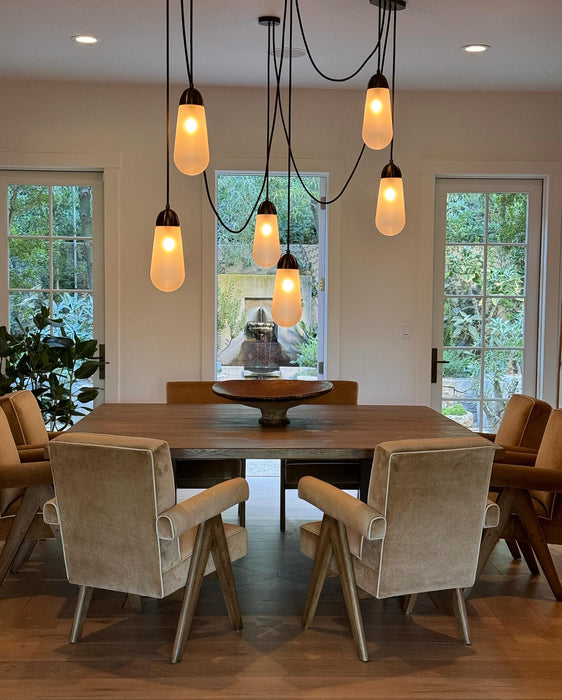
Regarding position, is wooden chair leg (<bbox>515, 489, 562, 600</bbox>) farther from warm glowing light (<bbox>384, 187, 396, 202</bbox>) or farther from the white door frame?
the white door frame

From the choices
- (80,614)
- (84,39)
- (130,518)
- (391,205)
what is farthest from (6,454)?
(84,39)

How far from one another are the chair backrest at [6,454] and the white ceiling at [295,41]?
1.93 m

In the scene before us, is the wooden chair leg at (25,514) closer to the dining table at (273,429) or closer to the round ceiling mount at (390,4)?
the dining table at (273,429)

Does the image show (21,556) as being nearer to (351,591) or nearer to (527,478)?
(351,591)

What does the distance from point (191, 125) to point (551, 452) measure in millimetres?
1977

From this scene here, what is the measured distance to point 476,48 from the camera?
4.46 m

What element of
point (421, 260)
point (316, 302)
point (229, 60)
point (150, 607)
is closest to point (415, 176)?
point (421, 260)

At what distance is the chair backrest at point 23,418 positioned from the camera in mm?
3838

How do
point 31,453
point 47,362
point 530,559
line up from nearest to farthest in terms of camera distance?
point 31,453, point 530,559, point 47,362

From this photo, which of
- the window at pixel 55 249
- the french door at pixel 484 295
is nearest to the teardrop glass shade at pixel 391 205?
the french door at pixel 484 295

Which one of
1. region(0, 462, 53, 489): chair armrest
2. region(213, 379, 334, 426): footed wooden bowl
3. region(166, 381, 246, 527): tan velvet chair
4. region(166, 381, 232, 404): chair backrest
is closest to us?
region(0, 462, 53, 489): chair armrest

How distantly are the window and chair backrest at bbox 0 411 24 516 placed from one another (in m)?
2.17

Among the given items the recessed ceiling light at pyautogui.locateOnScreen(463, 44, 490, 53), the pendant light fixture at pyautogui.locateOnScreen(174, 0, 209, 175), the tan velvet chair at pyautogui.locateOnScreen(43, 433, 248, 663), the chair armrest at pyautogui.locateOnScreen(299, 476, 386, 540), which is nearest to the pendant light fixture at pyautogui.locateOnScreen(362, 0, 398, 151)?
the pendant light fixture at pyautogui.locateOnScreen(174, 0, 209, 175)

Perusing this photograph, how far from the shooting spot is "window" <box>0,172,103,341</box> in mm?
5543
